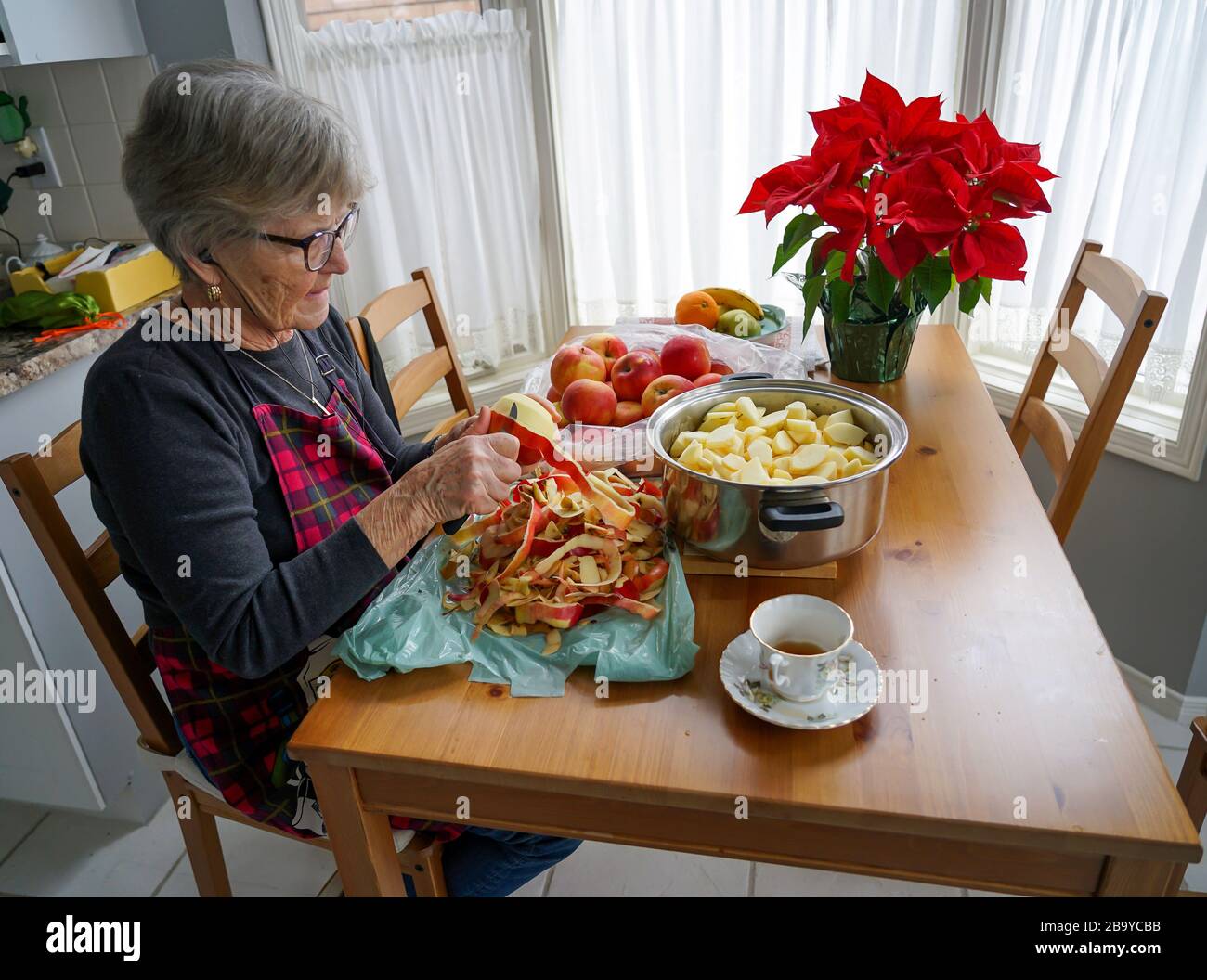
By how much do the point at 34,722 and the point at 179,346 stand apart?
3.53 feet

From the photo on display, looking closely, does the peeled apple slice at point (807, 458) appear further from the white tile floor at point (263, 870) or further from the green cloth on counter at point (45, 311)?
the green cloth on counter at point (45, 311)

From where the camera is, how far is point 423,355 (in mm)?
1841

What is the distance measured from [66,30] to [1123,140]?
2.27 metres

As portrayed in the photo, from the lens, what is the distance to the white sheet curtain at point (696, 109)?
2.06m

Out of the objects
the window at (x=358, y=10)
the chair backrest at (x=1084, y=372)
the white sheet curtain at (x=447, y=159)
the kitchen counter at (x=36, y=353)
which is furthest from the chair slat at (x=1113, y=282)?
the kitchen counter at (x=36, y=353)

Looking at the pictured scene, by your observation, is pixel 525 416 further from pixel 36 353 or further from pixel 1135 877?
pixel 36 353

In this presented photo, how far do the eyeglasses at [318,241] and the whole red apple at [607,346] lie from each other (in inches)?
22.1

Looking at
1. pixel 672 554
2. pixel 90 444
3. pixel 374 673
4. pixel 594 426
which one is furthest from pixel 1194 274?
pixel 90 444

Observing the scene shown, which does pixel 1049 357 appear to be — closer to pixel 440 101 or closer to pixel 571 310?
pixel 571 310

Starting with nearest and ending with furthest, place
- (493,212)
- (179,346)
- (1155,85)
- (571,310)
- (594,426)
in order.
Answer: (179,346), (594,426), (1155,85), (493,212), (571,310)

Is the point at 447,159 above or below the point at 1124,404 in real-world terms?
above

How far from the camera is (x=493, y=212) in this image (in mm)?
2455

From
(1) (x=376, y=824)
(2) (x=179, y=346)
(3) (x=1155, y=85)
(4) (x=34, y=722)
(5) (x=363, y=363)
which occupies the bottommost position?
(4) (x=34, y=722)

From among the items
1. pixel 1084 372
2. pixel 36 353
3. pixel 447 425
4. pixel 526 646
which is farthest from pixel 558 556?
pixel 36 353
